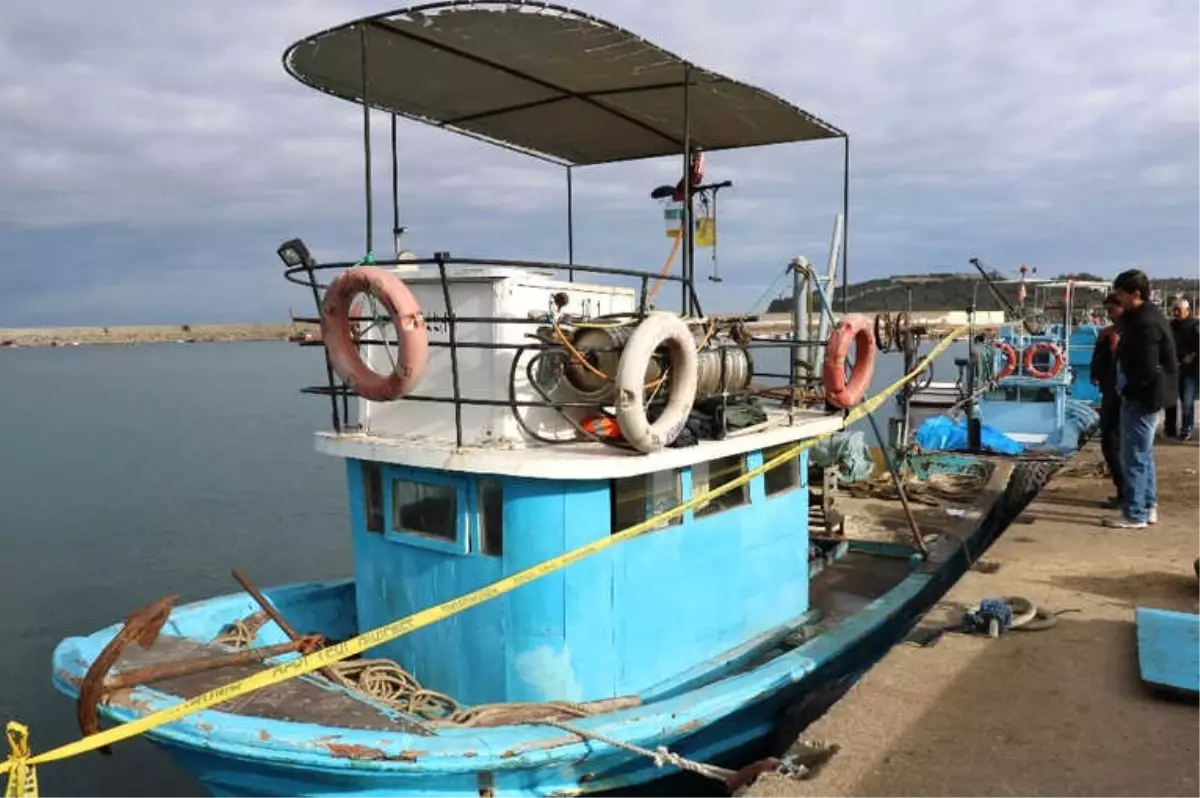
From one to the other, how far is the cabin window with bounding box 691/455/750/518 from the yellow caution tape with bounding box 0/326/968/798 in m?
0.05

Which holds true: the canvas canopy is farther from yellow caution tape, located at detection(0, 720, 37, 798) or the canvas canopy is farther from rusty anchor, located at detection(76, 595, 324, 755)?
yellow caution tape, located at detection(0, 720, 37, 798)

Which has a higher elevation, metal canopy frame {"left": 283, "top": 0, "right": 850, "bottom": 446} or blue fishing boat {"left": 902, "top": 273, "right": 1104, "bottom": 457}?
metal canopy frame {"left": 283, "top": 0, "right": 850, "bottom": 446}

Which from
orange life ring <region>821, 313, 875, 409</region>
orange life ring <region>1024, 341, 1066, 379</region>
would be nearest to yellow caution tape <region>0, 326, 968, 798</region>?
orange life ring <region>821, 313, 875, 409</region>

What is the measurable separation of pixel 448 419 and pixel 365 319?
799mm

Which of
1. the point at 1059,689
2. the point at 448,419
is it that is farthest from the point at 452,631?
the point at 1059,689

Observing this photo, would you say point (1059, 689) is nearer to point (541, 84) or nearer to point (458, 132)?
point (541, 84)

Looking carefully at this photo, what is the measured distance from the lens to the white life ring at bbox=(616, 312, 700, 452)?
181 inches

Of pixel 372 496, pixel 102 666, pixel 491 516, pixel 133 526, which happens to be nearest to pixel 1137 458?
pixel 491 516

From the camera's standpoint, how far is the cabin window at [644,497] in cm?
516

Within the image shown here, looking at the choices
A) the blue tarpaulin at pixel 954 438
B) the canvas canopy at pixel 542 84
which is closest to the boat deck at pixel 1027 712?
the canvas canopy at pixel 542 84

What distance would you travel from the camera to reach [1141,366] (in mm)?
6680

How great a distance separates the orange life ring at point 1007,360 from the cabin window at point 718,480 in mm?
14172

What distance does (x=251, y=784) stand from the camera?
435 centimetres

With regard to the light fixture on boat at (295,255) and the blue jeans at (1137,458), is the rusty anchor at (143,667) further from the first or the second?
the blue jeans at (1137,458)
